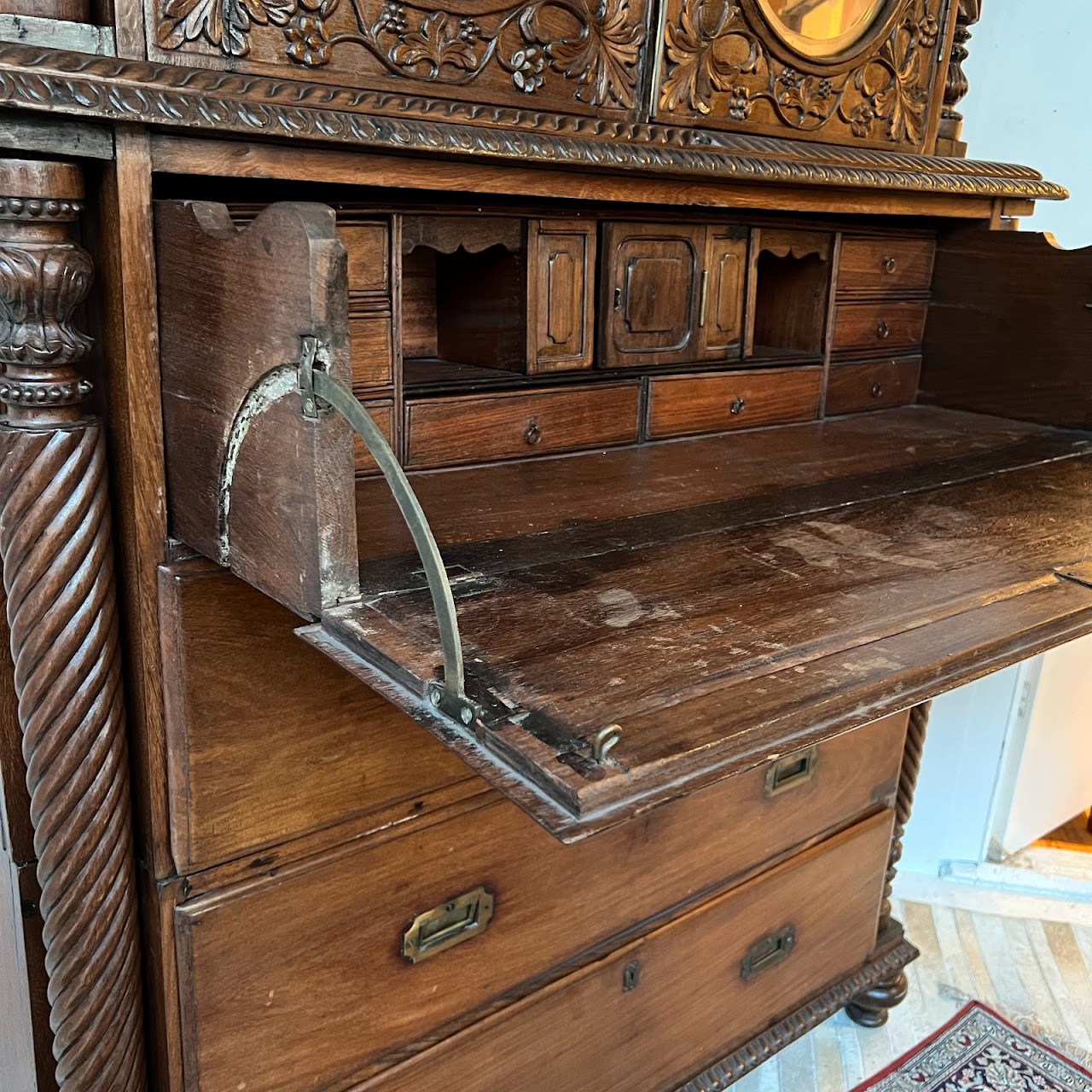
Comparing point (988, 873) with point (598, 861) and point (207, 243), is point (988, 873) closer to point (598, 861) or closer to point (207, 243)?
point (598, 861)

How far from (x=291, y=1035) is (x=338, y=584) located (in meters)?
0.60

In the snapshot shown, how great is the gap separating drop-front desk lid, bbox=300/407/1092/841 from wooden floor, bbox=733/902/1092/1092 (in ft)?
3.89

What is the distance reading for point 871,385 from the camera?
180 centimetres

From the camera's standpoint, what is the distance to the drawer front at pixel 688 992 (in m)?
1.37

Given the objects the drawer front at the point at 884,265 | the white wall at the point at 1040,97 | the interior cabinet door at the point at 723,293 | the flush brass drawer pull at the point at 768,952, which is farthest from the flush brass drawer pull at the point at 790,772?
the white wall at the point at 1040,97

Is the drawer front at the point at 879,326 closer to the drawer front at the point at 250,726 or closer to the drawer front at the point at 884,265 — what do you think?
the drawer front at the point at 884,265

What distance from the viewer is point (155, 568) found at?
98 centimetres

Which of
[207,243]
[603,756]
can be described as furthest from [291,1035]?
[207,243]

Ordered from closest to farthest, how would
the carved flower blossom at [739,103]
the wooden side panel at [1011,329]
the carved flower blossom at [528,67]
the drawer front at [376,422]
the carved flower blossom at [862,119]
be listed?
the carved flower blossom at [528,67] → the drawer front at [376,422] → the carved flower blossom at [739,103] → the carved flower blossom at [862,119] → the wooden side panel at [1011,329]

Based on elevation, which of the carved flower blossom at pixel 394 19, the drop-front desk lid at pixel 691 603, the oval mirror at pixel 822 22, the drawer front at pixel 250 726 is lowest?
the drawer front at pixel 250 726

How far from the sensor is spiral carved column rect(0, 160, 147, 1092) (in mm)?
845

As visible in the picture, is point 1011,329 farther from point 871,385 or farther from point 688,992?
point 688,992

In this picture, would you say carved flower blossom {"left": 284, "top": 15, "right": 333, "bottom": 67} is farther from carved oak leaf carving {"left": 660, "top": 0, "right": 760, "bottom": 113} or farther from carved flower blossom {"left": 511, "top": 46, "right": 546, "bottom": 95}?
carved oak leaf carving {"left": 660, "top": 0, "right": 760, "bottom": 113}

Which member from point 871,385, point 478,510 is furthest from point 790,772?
point 478,510
